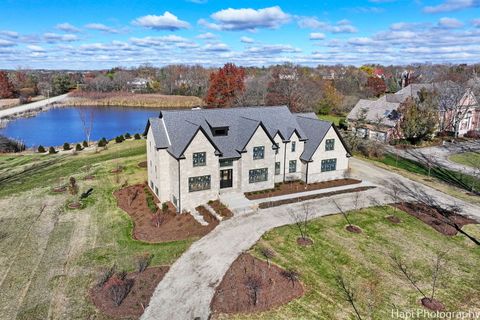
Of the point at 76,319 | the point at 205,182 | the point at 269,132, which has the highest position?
the point at 269,132

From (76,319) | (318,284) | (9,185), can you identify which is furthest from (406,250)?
(9,185)

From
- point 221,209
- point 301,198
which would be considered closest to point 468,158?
point 301,198

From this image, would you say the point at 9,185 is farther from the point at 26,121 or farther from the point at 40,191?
the point at 26,121

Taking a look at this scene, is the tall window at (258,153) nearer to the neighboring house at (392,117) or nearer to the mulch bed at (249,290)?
the mulch bed at (249,290)

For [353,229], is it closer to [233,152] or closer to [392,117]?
[233,152]

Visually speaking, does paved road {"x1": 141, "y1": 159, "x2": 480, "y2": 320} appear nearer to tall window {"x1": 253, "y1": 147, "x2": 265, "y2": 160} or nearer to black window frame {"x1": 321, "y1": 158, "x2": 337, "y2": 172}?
black window frame {"x1": 321, "y1": 158, "x2": 337, "y2": 172}
